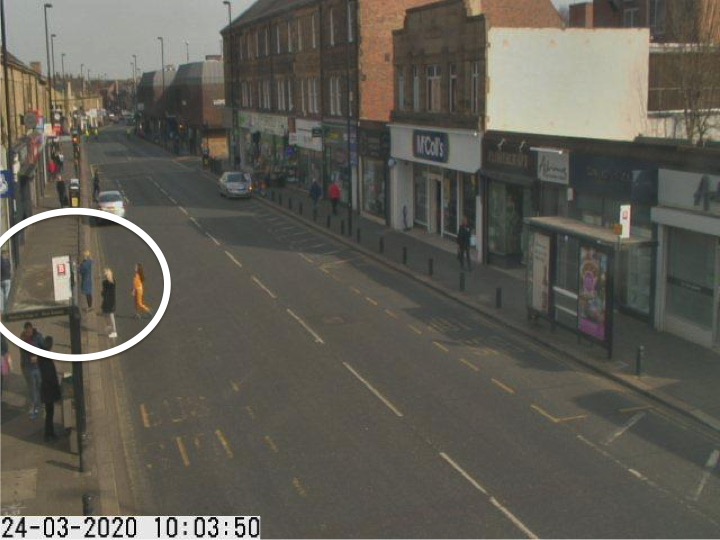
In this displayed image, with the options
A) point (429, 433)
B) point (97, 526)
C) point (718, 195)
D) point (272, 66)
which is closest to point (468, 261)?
point (718, 195)

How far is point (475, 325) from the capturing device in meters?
22.9

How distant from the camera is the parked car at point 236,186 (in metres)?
53.5

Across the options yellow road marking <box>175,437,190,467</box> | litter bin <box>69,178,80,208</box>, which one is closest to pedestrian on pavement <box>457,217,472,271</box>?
litter bin <box>69,178,80,208</box>

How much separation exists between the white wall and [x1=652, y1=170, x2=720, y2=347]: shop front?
11.6 m

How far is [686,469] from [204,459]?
23.4 ft

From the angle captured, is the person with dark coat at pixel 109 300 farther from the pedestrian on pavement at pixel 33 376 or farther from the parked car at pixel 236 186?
the parked car at pixel 236 186

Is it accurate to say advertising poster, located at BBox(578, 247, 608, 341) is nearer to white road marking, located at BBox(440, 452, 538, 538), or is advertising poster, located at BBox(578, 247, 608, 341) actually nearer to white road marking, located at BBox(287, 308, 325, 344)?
white road marking, located at BBox(287, 308, 325, 344)

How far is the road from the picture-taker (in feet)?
39.6

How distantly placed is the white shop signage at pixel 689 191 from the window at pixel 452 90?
1415cm

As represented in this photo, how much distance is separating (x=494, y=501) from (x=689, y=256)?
1106 cm

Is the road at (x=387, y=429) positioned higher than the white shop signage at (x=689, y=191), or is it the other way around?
the white shop signage at (x=689, y=191)

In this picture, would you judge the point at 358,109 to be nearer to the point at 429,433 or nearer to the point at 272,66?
the point at 272,66

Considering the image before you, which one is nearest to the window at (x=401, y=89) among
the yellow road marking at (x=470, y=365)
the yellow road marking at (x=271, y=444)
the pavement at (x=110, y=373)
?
the pavement at (x=110, y=373)

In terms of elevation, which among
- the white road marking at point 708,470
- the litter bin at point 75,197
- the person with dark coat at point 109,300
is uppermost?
the litter bin at point 75,197
